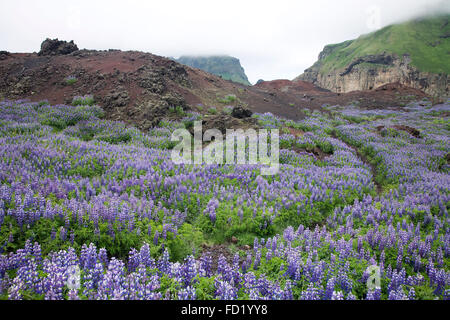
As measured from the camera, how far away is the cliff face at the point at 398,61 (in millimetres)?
113250

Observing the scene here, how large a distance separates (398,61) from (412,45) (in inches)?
738

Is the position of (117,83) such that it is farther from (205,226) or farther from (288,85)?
(288,85)

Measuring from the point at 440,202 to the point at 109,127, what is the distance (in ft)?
43.5

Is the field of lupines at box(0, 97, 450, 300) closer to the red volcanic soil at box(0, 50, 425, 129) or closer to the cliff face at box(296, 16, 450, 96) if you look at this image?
the red volcanic soil at box(0, 50, 425, 129)

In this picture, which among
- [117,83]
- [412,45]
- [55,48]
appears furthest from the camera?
[412,45]

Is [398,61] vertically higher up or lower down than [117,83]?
higher up

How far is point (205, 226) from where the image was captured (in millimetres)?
5504

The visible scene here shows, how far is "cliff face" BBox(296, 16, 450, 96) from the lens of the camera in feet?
372

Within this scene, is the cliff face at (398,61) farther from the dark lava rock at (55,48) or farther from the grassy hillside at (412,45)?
the dark lava rock at (55,48)

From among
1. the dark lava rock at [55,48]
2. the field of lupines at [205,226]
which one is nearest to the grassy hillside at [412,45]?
the dark lava rock at [55,48]

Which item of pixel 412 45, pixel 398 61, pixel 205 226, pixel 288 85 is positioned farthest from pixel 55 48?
pixel 412 45

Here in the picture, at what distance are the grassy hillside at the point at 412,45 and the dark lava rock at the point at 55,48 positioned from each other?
5561 inches

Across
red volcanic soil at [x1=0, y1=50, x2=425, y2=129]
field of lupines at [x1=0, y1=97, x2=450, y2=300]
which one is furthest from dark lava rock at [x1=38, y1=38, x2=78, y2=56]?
field of lupines at [x1=0, y1=97, x2=450, y2=300]
